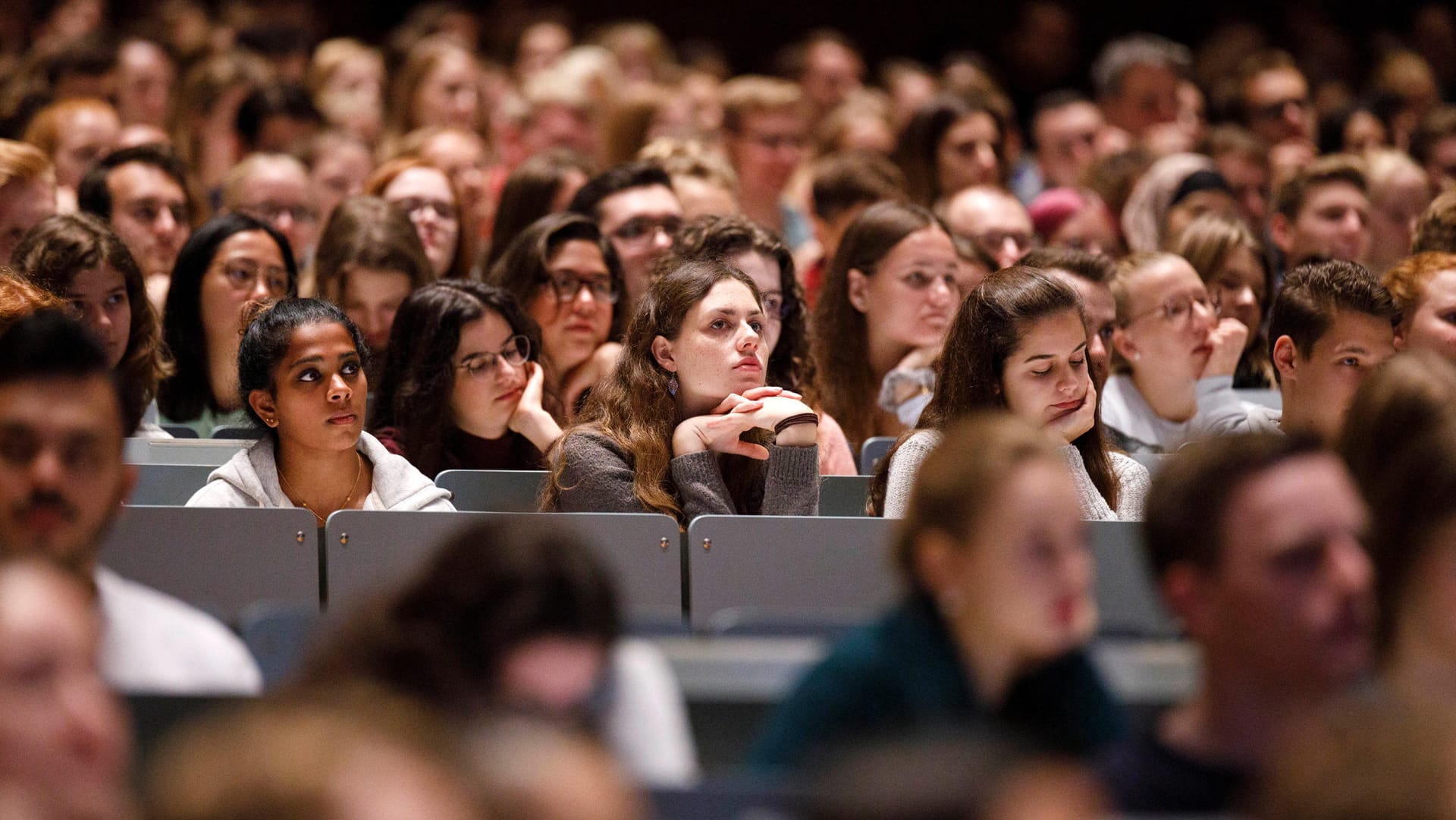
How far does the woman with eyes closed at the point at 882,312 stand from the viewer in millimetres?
4102

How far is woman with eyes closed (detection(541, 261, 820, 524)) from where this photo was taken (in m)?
3.09

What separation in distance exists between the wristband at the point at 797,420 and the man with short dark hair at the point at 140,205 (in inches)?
89.7

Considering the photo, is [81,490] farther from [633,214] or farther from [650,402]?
[633,214]

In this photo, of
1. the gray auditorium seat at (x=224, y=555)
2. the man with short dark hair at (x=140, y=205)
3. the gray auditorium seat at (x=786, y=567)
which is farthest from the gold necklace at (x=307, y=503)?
the man with short dark hair at (x=140, y=205)

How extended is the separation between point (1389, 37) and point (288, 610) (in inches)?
328

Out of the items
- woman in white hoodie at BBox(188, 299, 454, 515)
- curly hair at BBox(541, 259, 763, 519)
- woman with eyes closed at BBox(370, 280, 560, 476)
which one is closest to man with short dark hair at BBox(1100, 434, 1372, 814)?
curly hair at BBox(541, 259, 763, 519)

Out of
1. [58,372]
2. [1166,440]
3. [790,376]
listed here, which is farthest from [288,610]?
[1166,440]

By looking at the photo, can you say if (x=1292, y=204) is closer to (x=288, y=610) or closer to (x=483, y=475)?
(x=483, y=475)

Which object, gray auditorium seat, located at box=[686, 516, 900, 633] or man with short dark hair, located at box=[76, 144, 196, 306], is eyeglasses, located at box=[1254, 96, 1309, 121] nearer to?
man with short dark hair, located at box=[76, 144, 196, 306]

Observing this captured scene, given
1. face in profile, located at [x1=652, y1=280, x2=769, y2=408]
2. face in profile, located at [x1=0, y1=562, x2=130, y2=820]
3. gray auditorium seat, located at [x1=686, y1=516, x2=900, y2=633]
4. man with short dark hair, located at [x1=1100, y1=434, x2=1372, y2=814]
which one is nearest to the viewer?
face in profile, located at [x1=0, y1=562, x2=130, y2=820]

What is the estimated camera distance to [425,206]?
15.8ft

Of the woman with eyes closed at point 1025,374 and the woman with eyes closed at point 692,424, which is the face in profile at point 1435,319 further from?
the woman with eyes closed at point 692,424

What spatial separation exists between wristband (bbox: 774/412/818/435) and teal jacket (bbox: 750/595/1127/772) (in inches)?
51.7

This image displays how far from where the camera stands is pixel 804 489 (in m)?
3.10
